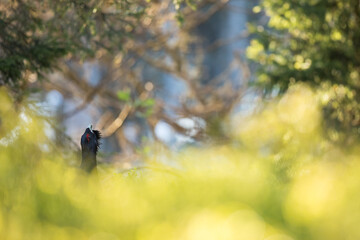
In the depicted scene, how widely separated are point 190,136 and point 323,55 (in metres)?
4.14

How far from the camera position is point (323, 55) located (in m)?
10.2

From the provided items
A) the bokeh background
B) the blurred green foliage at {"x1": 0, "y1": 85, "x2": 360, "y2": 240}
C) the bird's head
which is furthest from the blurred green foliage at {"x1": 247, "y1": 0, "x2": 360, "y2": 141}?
the blurred green foliage at {"x1": 0, "y1": 85, "x2": 360, "y2": 240}

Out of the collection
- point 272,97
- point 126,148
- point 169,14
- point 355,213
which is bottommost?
point 355,213

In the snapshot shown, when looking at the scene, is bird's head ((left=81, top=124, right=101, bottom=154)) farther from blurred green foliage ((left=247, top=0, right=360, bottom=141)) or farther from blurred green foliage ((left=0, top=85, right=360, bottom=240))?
blurred green foliage ((left=247, top=0, right=360, bottom=141))

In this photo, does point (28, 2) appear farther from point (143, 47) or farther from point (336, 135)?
point (143, 47)

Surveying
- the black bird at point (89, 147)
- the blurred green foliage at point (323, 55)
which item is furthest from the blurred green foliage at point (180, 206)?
the blurred green foliage at point (323, 55)

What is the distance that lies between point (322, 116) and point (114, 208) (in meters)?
8.96

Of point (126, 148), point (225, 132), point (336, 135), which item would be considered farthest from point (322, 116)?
point (126, 148)

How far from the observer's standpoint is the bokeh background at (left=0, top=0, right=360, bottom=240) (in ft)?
6.50

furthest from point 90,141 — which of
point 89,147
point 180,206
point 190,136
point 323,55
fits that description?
point 190,136

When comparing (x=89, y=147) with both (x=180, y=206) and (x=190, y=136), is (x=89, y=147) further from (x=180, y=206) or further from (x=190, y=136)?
(x=190, y=136)

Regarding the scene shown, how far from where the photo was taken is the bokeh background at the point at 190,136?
1.98 metres

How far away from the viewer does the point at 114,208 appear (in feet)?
6.84

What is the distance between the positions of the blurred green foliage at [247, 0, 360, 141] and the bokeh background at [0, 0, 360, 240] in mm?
23
